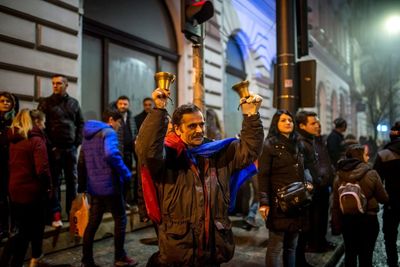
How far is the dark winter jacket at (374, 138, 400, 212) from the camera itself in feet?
16.3

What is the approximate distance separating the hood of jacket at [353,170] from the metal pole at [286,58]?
1431 millimetres

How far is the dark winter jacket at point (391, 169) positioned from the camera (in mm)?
4977

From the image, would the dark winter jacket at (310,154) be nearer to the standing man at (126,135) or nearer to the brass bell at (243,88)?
the brass bell at (243,88)

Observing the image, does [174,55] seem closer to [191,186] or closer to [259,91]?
[259,91]

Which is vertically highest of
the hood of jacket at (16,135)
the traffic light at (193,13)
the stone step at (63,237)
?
the traffic light at (193,13)

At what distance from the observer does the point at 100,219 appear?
14.4 feet

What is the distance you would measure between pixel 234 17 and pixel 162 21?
276cm

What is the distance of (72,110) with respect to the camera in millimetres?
5512

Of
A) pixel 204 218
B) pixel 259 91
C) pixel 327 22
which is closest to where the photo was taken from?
pixel 204 218

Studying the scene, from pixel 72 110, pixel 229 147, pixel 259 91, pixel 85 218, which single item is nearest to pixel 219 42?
pixel 259 91

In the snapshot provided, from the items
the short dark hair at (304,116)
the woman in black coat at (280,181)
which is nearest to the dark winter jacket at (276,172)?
the woman in black coat at (280,181)

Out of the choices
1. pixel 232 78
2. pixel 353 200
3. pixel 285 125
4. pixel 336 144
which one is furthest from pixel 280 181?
pixel 232 78

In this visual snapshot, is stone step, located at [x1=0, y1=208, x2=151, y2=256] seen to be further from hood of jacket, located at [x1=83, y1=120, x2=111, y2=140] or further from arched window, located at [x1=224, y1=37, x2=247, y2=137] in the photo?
arched window, located at [x1=224, y1=37, x2=247, y2=137]

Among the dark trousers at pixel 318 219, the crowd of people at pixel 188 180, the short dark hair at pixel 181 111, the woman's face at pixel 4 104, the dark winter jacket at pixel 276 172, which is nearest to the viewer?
the crowd of people at pixel 188 180
